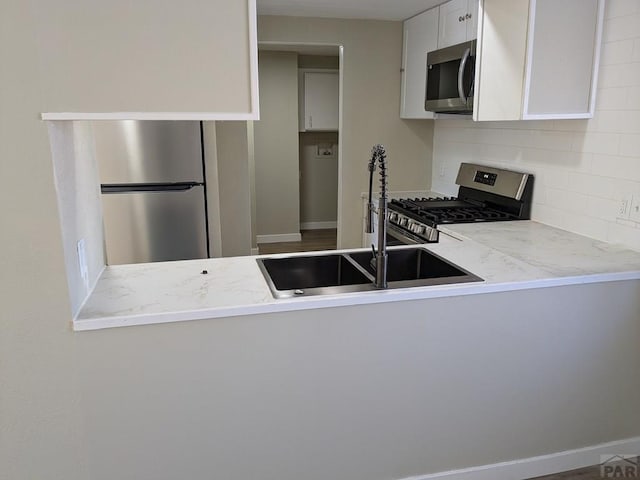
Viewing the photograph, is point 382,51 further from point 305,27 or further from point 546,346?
point 546,346

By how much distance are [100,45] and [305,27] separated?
8.97 ft

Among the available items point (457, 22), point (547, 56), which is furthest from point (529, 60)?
point (457, 22)

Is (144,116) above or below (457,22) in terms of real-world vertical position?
below

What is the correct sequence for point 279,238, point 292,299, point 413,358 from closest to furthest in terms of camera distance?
point 292,299
point 413,358
point 279,238

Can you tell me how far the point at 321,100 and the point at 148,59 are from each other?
509cm

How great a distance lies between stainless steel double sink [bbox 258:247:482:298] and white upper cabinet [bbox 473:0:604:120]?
2.86 feet

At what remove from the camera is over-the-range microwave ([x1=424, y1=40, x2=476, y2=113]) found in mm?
2947

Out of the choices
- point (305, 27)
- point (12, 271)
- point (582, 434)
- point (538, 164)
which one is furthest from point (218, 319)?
point (305, 27)

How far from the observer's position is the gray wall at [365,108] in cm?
392

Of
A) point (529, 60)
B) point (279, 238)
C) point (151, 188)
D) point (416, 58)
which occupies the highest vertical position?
point (416, 58)

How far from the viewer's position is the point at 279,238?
6.50m

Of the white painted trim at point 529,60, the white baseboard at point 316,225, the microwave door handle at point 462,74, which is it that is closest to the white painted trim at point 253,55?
the white painted trim at point 529,60

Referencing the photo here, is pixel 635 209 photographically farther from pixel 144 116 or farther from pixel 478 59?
pixel 144 116

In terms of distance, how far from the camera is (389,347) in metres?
1.88
